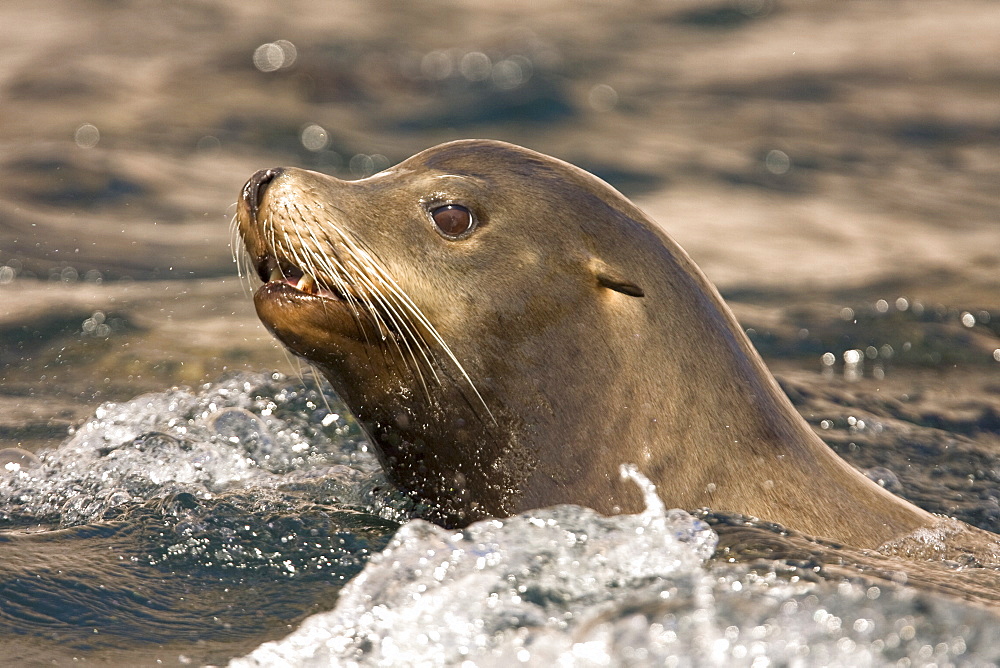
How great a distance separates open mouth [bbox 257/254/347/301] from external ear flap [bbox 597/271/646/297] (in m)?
0.73

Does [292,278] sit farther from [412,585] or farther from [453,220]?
[412,585]

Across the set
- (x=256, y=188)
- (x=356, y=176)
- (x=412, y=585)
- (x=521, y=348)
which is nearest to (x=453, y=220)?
(x=521, y=348)

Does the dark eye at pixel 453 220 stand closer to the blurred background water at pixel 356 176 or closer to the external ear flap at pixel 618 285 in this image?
the external ear flap at pixel 618 285

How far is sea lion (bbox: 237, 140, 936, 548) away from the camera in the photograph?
12.2 ft

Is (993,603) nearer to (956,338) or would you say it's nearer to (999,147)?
(956,338)

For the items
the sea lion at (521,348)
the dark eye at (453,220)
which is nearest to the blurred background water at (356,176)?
the sea lion at (521,348)

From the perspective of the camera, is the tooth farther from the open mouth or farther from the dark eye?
the dark eye

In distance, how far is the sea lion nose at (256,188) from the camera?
3782 mm

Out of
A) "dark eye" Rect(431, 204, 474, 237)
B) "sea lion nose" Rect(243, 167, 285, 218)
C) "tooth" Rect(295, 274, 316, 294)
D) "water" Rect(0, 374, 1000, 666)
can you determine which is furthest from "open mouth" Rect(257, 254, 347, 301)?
"water" Rect(0, 374, 1000, 666)

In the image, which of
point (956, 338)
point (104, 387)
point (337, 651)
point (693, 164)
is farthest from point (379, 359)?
point (693, 164)

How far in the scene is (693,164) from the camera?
11523 mm

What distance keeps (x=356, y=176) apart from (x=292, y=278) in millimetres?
6976

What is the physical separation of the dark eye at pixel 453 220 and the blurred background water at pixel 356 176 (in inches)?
34.0

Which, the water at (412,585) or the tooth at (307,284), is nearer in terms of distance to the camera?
the water at (412,585)
